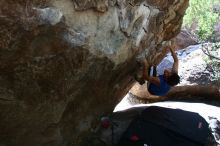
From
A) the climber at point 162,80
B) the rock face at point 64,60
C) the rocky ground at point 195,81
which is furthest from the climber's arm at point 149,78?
the rocky ground at point 195,81

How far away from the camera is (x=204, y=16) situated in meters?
8.88

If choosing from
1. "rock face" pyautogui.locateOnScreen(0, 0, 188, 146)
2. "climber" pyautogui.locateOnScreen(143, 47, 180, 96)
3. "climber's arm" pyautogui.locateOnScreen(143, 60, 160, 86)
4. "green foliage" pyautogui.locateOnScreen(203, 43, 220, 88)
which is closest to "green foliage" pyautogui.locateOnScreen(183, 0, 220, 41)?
"green foliage" pyautogui.locateOnScreen(203, 43, 220, 88)

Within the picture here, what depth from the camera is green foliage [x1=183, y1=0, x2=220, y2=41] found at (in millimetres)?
8750

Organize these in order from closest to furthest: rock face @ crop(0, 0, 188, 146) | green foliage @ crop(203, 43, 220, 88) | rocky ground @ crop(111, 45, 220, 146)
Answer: rock face @ crop(0, 0, 188, 146) < rocky ground @ crop(111, 45, 220, 146) < green foliage @ crop(203, 43, 220, 88)

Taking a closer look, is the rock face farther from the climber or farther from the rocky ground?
the rocky ground

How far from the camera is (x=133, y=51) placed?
19.3 feet

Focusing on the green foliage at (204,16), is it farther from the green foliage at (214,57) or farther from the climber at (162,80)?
the climber at (162,80)

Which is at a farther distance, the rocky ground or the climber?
the rocky ground

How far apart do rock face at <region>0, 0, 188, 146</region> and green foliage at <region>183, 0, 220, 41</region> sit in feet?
8.67

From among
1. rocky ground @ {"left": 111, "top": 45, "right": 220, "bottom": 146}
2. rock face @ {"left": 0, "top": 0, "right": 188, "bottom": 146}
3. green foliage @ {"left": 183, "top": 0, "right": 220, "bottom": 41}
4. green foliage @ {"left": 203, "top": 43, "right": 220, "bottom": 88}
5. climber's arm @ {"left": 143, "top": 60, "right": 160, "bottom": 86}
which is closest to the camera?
rock face @ {"left": 0, "top": 0, "right": 188, "bottom": 146}

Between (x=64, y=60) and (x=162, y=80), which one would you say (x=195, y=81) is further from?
(x=64, y=60)

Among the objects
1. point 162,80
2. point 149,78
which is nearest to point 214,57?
point 162,80

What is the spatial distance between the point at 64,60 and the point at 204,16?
5120 millimetres

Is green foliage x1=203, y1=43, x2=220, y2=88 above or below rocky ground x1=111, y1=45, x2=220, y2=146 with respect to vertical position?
above
